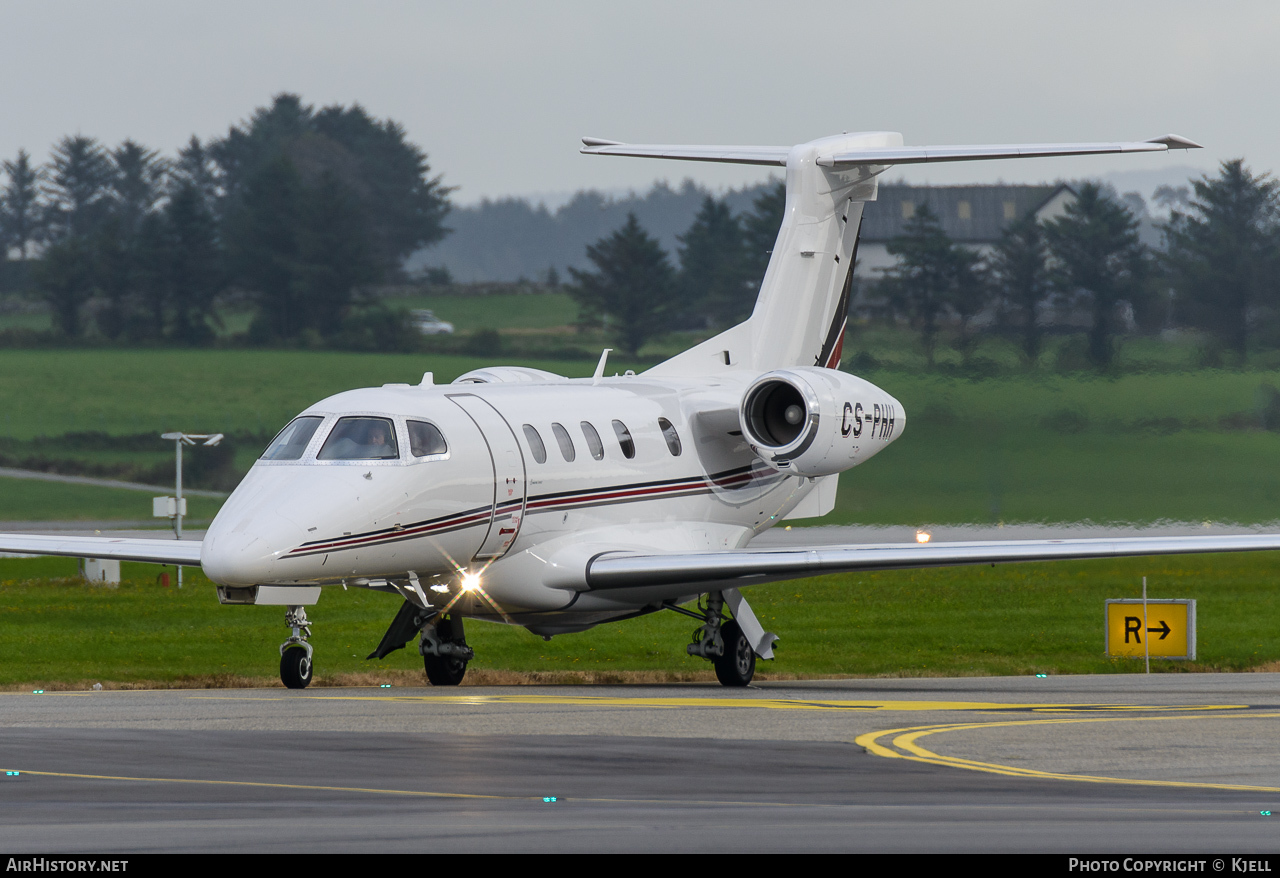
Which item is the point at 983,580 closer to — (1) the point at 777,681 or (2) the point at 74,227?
(1) the point at 777,681

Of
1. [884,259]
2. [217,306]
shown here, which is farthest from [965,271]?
[217,306]

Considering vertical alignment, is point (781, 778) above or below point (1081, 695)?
above

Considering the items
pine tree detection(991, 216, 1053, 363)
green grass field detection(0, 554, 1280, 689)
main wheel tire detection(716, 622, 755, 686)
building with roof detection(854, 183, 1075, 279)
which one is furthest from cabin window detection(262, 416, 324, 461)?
building with roof detection(854, 183, 1075, 279)

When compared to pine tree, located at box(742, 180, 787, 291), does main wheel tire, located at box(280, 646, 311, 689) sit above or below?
below

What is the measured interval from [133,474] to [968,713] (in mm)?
50576

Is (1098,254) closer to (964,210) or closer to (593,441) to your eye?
(964,210)

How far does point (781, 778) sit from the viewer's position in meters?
13.0

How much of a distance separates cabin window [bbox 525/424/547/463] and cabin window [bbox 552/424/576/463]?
0.37 m

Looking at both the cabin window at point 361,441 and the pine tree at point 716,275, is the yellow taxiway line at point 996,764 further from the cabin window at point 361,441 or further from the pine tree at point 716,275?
the pine tree at point 716,275

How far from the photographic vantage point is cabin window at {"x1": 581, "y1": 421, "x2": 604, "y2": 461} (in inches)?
945

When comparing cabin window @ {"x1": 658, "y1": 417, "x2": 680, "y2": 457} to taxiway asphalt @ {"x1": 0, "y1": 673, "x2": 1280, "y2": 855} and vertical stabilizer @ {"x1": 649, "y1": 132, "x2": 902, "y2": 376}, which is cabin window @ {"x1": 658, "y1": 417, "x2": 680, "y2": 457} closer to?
vertical stabilizer @ {"x1": 649, "y1": 132, "x2": 902, "y2": 376}

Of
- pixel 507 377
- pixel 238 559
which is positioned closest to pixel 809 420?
pixel 507 377

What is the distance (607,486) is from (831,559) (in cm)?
318

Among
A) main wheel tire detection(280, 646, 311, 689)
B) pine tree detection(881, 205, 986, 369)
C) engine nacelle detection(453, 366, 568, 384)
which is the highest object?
pine tree detection(881, 205, 986, 369)
